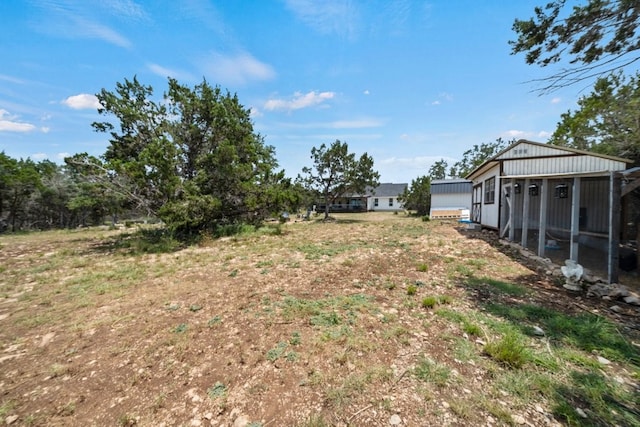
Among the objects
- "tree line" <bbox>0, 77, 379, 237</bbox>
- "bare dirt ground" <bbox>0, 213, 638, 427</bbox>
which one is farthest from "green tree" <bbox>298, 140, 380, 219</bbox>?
"bare dirt ground" <bbox>0, 213, 638, 427</bbox>

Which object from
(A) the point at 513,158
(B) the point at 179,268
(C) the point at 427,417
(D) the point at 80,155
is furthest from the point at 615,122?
(D) the point at 80,155

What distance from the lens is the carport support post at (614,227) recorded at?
14.9ft

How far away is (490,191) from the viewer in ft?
37.9

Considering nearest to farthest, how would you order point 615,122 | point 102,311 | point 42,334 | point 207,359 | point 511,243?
point 207,359, point 42,334, point 102,311, point 511,243, point 615,122

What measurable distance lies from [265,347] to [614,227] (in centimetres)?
640

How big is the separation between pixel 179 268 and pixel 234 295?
2.73 meters

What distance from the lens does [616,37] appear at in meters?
4.32

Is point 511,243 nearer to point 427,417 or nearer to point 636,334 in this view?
point 636,334

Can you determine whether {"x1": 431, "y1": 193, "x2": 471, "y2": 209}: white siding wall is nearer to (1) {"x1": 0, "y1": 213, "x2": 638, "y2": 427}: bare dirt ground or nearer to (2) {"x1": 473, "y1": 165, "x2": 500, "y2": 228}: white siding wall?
(2) {"x1": 473, "y1": 165, "x2": 500, "y2": 228}: white siding wall

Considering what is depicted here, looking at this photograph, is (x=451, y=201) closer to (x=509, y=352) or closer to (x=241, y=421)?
(x=509, y=352)

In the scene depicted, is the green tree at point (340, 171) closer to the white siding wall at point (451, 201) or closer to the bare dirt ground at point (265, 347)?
the white siding wall at point (451, 201)

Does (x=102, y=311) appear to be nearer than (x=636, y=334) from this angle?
No

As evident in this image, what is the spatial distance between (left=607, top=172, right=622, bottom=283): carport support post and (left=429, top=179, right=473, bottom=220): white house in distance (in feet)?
56.5

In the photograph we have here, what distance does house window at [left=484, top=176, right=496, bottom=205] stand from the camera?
11.0m
